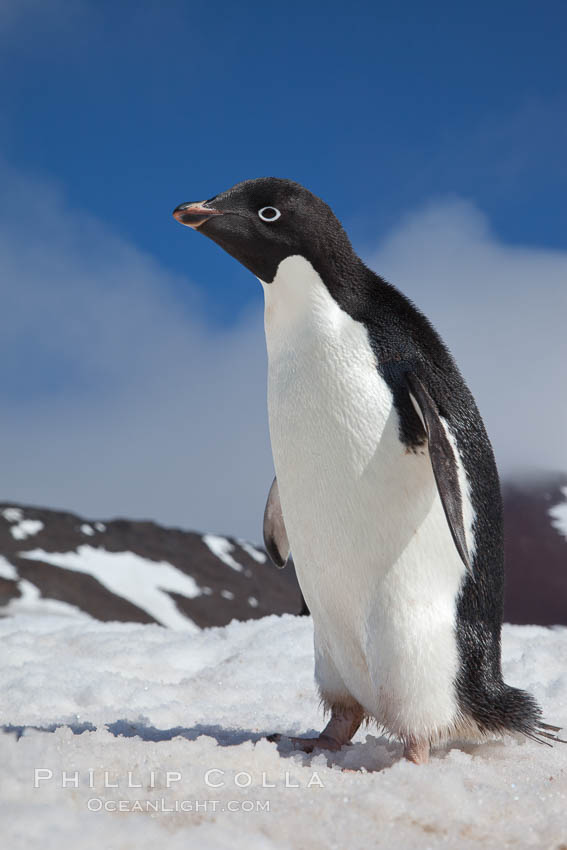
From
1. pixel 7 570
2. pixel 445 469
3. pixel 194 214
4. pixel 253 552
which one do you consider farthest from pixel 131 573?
pixel 445 469

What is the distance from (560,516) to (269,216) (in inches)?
113

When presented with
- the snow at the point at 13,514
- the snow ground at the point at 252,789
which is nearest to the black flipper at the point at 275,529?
the snow ground at the point at 252,789

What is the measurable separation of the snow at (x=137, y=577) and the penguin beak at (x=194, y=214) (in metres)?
5.65

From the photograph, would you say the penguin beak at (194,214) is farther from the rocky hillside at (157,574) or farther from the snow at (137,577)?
the snow at (137,577)

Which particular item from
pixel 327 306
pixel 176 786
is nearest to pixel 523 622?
pixel 327 306

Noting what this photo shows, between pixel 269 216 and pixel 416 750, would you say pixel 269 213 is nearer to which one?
pixel 269 216

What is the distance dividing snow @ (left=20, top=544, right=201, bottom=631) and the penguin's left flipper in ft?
19.0

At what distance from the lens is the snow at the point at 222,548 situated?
8992 mm

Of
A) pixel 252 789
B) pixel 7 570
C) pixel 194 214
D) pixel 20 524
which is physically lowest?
pixel 252 789

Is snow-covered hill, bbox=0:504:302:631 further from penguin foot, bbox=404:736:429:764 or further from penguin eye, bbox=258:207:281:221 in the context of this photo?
penguin eye, bbox=258:207:281:221

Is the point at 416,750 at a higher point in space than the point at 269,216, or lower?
lower

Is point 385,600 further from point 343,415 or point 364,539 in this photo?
point 343,415

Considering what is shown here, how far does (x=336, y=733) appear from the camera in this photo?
213 cm

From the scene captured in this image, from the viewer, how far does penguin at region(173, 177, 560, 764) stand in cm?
189
